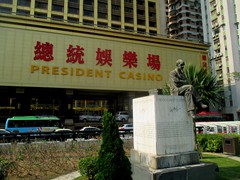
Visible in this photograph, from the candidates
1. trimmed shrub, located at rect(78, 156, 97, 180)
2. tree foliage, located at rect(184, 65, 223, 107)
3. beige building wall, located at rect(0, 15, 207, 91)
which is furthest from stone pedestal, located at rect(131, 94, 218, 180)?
beige building wall, located at rect(0, 15, 207, 91)

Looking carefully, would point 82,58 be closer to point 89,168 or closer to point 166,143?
point 89,168

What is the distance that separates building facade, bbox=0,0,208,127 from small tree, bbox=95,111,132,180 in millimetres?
29332

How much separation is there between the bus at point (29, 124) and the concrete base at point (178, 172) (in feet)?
74.1

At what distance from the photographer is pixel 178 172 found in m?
5.70

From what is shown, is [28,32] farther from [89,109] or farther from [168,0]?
[168,0]

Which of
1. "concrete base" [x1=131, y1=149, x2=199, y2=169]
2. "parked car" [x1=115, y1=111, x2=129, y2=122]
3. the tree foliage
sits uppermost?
the tree foliage

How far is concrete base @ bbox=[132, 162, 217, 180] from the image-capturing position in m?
5.49

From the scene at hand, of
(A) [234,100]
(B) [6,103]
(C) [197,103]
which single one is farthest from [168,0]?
(C) [197,103]

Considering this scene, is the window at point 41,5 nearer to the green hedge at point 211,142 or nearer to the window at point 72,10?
the window at point 72,10

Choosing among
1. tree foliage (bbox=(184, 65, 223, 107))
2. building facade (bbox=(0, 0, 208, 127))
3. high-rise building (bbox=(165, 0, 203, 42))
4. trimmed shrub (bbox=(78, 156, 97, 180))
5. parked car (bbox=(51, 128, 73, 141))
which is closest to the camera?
trimmed shrub (bbox=(78, 156, 97, 180))

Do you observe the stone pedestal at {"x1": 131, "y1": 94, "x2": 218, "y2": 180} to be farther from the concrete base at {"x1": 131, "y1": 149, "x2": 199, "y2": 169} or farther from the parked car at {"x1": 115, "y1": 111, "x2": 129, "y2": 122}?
the parked car at {"x1": 115, "y1": 111, "x2": 129, "y2": 122}

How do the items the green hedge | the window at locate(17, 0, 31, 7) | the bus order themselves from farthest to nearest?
the window at locate(17, 0, 31, 7), the bus, the green hedge

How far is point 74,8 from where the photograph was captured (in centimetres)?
4428

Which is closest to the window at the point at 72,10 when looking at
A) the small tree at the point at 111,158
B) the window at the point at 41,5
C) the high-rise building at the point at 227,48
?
the window at the point at 41,5
